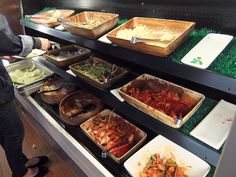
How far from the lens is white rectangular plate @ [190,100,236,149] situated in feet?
3.05

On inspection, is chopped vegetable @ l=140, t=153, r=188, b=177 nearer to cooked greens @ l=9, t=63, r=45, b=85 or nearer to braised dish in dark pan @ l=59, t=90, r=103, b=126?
braised dish in dark pan @ l=59, t=90, r=103, b=126

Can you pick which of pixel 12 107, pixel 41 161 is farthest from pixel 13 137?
pixel 41 161

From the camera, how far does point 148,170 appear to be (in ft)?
4.04

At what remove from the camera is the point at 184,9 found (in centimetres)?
125

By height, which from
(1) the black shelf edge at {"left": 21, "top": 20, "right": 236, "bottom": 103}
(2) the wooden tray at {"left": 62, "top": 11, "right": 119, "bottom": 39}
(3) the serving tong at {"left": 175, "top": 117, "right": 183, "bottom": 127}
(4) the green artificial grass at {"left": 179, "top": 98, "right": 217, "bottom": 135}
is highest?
(2) the wooden tray at {"left": 62, "top": 11, "right": 119, "bottom": 39}

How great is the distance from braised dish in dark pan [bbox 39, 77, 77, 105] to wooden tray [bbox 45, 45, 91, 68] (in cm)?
24

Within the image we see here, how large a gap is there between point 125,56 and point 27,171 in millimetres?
1628

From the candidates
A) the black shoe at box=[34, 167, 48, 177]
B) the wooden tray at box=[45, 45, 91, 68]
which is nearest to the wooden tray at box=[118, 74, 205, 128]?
the wooden tray at box=[45, 45, 91, 68]

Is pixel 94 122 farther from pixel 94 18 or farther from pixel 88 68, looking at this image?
pixel 94 18

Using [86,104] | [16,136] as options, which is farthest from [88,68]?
[16,136]

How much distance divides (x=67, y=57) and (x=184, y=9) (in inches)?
45.5

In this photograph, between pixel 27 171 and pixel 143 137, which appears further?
pixel 27 171

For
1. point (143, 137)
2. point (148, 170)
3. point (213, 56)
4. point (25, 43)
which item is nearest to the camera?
point (213, 56)

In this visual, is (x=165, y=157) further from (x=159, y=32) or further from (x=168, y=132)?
(x=159, y=32)
